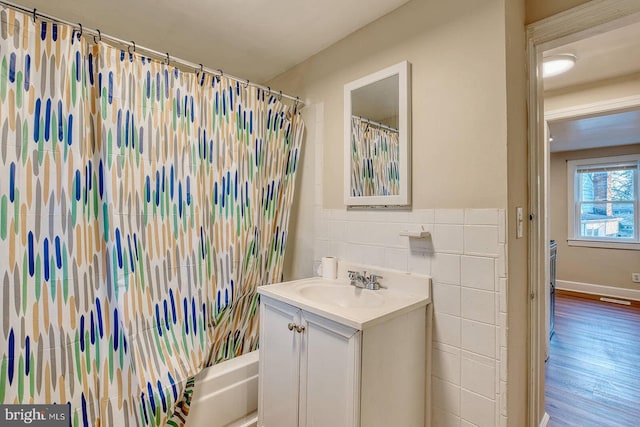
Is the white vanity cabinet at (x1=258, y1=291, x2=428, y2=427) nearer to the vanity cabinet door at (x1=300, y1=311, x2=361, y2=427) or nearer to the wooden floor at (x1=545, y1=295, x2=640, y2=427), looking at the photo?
the vanity cabinet door at (x1=300, y1=311, x2=361, y2=427)

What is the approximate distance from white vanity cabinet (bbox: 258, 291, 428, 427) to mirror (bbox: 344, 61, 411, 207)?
670 millimetres

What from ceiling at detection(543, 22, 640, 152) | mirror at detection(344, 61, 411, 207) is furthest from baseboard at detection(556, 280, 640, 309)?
A: mirror at detection(344, 61, 411, 207)

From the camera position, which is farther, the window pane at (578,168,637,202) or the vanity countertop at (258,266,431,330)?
the window pane at (578,168,637,202)

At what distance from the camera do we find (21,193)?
1.24 metres

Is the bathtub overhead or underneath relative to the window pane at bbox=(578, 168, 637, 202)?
underneath

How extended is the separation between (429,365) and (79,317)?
1.64 metres

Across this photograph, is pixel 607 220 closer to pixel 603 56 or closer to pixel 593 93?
pixel 593 93

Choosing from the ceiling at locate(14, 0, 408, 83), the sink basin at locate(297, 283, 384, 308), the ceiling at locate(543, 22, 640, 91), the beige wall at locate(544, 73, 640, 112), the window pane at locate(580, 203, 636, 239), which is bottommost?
the sink basin at locate(297, 283, 384, 308)

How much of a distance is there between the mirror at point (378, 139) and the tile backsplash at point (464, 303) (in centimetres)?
19

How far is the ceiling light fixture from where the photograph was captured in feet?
6.63

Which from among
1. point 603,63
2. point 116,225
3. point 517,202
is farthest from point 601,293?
point 116,225

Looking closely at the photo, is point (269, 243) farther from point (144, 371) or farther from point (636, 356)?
point (636, 356)

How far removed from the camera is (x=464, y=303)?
4.38 feet

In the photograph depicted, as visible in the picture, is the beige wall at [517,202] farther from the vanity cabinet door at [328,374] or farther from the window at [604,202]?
the window at [604,202]
